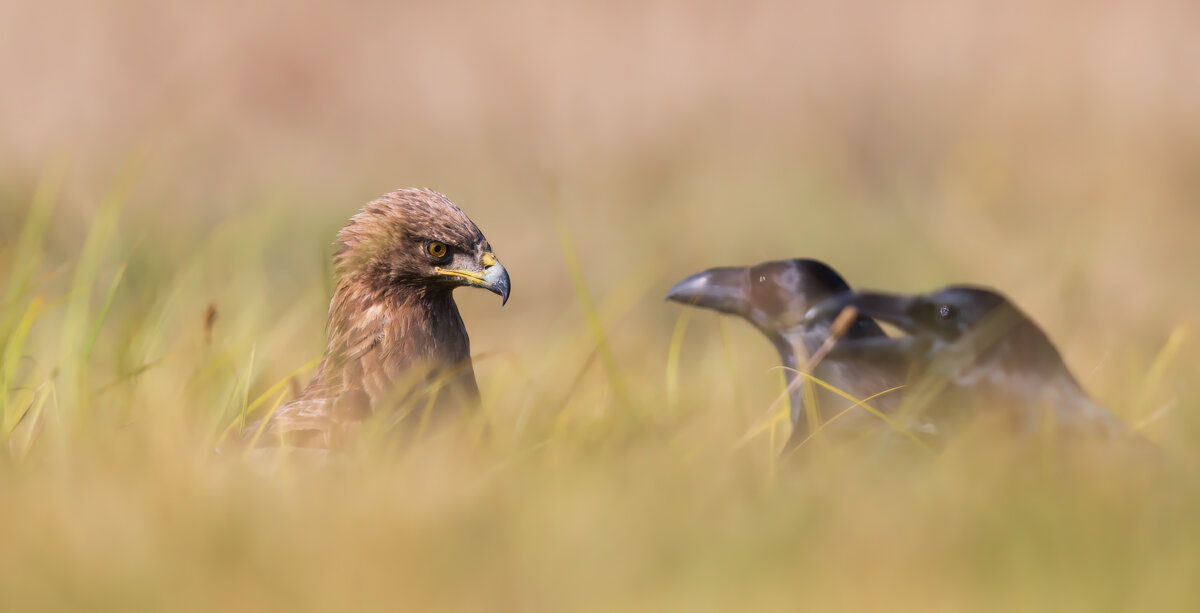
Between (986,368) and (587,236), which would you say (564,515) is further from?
(587,236)

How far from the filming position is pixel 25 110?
27.6ft

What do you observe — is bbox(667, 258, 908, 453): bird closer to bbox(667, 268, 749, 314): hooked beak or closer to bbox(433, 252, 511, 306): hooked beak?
bbox(667, 268, 749, 314): hooked beak

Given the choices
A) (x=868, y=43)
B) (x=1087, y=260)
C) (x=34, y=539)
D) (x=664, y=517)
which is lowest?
(x=1087, y=260)

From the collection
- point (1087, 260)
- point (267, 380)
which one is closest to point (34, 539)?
point (267, 380)

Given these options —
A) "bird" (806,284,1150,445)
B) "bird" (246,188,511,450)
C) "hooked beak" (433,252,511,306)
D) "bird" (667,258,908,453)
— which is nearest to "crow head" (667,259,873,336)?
"bird" (667,258,908,453)

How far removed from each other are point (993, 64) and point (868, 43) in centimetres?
91

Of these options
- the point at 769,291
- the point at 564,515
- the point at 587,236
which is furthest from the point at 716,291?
the point at 587,236

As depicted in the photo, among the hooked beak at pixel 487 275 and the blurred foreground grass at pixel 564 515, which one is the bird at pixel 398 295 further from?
the blurred foreground grass at pixel 564 515

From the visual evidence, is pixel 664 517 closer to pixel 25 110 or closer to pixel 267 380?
pixel 267 380

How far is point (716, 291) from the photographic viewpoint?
3764 mm

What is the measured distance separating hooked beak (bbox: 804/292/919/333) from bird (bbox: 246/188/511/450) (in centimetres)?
96

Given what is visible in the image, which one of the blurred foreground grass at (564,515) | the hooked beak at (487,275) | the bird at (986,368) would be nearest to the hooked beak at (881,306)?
the bird at (986,368)

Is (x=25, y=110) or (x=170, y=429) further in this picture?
(x=25, y=110)

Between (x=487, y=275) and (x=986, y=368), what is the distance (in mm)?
1400
